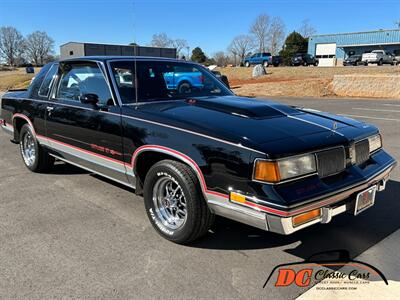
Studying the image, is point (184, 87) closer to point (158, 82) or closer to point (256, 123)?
point (158, 82)

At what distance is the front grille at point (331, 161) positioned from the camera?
2892 millimetres

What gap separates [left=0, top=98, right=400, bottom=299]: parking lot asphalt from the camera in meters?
2.67

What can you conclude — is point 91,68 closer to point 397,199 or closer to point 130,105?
point 130,105

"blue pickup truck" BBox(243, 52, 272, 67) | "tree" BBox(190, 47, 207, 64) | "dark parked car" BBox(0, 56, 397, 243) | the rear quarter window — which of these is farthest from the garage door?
"dark parked car" BBox(0, 56, 397, 243)

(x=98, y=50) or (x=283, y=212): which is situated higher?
(x=98, y=50)

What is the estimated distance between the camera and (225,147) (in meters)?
2.79

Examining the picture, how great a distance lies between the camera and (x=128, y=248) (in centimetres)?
325

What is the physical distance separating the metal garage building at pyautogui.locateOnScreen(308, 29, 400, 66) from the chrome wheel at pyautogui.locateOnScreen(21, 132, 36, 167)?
183 feet

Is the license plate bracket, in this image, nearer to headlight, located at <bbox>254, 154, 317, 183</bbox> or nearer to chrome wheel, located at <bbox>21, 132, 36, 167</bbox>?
headlight, located at <bbox>254, 154, 317, 183</bbox>

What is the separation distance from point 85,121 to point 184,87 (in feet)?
3.81

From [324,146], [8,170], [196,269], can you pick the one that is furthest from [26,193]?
[324,146]

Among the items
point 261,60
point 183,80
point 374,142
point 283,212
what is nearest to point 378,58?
point 261,60

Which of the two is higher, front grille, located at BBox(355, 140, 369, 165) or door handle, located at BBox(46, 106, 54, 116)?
door handle, located at BBox(46, 106, 54, 116)

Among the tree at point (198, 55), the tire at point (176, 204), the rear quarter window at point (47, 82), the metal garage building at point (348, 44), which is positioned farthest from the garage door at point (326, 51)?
the tire at point (176, 204)
